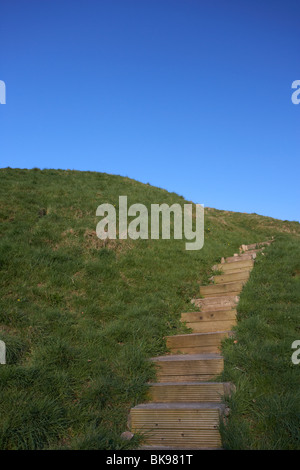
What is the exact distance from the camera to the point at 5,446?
3.59 metres

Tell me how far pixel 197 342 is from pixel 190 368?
796mm

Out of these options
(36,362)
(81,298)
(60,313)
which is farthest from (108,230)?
(36,362)

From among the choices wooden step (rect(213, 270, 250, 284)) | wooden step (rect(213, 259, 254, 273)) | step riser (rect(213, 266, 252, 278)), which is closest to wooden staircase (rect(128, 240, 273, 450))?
wooden step (rect(213, 270, 250, 284))

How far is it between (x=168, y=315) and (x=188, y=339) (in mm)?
995

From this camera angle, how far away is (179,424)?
4.04 m

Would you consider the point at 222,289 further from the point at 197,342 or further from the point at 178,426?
the point at 178,426

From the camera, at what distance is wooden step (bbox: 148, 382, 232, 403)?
172 inches

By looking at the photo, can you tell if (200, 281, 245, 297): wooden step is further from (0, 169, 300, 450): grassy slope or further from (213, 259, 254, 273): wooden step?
(213, 259, 254, 273): wooden step

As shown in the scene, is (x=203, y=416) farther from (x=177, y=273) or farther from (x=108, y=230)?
(x=108, y=230)

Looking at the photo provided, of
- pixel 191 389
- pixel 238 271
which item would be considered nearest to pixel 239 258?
pixel 238 271

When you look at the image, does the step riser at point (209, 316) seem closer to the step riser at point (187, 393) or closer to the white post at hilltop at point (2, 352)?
the step riser at point (187, 393)

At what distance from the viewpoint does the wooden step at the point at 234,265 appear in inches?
343

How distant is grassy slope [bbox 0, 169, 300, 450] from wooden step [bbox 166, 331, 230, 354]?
0.21 m

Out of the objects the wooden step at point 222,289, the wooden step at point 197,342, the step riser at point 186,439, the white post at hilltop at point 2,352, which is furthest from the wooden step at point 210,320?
the white post at hilltop at point 2,352
